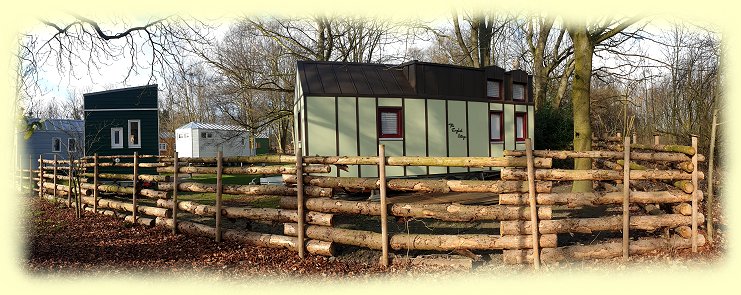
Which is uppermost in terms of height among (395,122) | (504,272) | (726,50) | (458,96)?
(726,50)

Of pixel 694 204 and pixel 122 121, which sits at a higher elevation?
pixel 122 121

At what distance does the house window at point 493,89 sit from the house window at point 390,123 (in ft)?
14.3

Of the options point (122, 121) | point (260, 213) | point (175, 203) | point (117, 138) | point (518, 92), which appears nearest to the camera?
point (260, 213)

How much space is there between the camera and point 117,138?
71.5ft

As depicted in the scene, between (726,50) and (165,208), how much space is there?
1708cm

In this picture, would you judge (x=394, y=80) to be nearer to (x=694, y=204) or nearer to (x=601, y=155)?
(x=601, y=155)

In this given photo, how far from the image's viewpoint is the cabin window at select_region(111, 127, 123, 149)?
21.6 m

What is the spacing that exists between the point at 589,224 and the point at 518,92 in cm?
1219

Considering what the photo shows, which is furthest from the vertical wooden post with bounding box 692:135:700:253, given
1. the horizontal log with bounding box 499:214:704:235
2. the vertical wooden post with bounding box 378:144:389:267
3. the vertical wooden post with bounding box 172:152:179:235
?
the vertical wooden post with bounding box 172:152:179:235

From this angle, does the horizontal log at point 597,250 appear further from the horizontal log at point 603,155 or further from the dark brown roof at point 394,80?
the dark brown roof at point 394,80

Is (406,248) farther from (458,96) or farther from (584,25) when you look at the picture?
(458,96)

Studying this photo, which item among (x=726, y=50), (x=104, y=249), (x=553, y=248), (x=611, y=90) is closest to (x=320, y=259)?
(x=553, y=248)

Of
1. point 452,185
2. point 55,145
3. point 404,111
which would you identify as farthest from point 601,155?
point 55,145

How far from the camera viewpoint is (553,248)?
653cm
